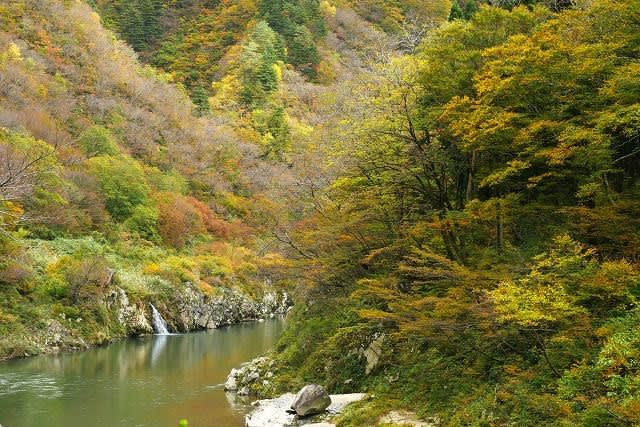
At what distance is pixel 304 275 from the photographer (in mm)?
19297

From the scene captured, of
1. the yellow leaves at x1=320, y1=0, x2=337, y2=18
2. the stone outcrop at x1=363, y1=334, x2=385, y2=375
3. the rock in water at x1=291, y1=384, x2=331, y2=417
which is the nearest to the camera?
the rock in water at x1=291, y1=384, x2=331, y2=417

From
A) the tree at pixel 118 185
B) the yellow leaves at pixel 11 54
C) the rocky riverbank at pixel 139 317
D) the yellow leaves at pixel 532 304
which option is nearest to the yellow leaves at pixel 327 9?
the yellow leaves at pixel 11 54

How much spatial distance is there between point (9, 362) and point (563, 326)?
884 inches

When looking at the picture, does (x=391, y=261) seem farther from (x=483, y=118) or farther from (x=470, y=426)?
(x=470, y=426)

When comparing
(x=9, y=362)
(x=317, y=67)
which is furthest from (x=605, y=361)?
(x=317, y=67)

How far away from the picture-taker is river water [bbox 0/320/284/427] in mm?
16734

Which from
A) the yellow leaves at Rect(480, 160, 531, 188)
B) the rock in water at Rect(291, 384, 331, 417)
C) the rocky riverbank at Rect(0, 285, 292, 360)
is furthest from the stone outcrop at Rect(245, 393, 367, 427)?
the rocky riverbank at Rect(0, 285, 292, 360)

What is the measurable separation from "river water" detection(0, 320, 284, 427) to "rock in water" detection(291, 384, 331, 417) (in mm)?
1830

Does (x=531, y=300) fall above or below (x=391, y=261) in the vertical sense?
below

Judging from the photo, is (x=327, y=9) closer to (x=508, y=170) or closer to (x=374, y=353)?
(x=374, y=353)

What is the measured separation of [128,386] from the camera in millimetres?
20875

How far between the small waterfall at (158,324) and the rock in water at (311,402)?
21466 mm

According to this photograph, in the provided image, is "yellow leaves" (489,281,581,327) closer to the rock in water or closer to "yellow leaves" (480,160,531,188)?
"yellow leaves" (480,160,531,188)

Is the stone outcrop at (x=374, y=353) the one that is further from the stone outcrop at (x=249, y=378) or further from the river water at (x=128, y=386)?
the stone outcrop at (x=249, y=378)
